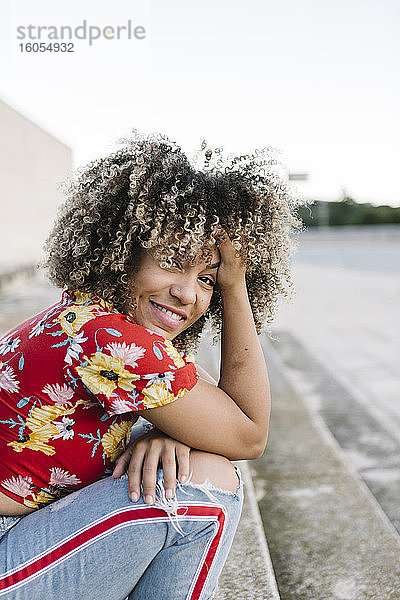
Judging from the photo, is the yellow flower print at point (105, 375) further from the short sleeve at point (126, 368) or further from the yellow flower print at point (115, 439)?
the yellow flower print at point (115, 439)

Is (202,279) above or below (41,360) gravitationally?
above

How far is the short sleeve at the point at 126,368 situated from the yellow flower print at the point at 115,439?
0.13m

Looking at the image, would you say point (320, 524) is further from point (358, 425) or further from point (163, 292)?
point (358, 425)

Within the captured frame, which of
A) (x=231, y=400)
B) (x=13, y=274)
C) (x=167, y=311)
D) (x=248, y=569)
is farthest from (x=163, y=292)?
(x=13, y=274)

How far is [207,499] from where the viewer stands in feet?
4.46

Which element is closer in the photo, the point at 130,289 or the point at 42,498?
the point at 42,498

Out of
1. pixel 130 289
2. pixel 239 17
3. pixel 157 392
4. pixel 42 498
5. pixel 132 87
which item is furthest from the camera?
pixel 239 17

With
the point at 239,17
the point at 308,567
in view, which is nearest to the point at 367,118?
the point at 239,17

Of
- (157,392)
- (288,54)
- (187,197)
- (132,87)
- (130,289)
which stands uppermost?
(288,54)

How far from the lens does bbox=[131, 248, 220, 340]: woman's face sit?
1.53 metres

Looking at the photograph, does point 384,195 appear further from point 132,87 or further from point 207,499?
point 207,499

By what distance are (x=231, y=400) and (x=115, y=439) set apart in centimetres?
26

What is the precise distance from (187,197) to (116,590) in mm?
819

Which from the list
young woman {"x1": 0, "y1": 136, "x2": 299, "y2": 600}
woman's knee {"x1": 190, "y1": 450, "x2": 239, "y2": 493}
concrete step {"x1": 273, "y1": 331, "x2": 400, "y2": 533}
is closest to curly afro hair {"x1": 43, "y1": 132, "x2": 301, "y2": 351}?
young woman {"x1": 0, "y1": 136, "x2": 299, "y2": 600}
